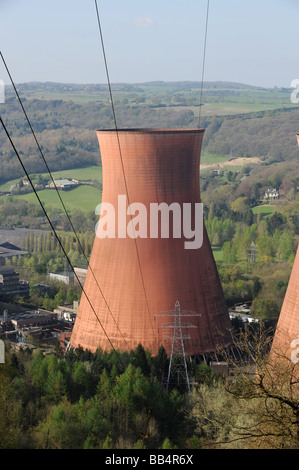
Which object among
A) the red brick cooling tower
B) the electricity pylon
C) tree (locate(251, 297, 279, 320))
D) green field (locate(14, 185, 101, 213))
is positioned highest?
green field (locate(14, 185, 101, 213))

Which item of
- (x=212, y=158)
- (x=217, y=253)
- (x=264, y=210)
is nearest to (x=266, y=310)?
(x=217, y=253)

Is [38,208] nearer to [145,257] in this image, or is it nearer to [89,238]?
[89,238]

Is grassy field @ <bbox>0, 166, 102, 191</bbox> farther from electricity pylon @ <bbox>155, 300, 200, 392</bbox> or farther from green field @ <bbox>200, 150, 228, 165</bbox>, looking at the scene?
electricity pylon @ <bbox>155, 300, 200, 392</bbox>

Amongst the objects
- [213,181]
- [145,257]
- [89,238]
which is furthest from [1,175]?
[145,257]

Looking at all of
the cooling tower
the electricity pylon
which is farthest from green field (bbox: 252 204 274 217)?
the cooling tower

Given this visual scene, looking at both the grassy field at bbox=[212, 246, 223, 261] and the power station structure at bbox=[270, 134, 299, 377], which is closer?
the power station structure at bbox=[270, 134, 299, 377]

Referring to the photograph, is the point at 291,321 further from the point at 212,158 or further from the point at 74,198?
the point at 212,158
